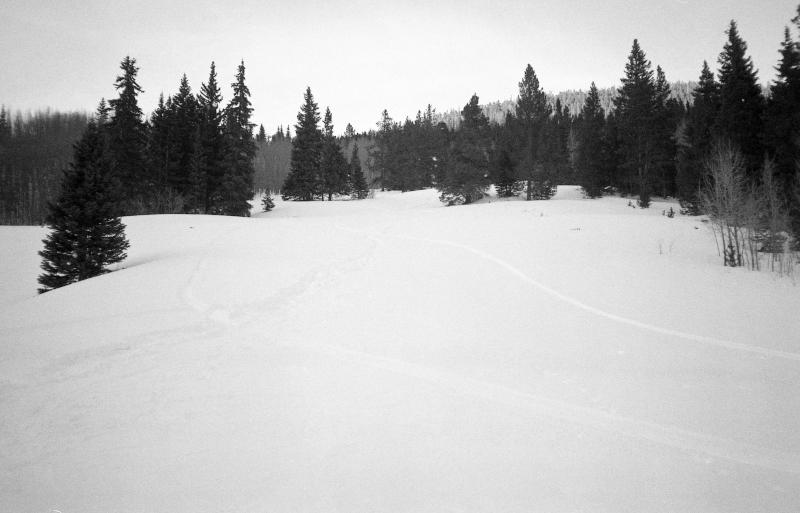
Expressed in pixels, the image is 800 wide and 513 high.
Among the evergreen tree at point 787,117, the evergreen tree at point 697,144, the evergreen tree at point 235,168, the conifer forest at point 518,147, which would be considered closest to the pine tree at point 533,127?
the conifer forest at point 518,147

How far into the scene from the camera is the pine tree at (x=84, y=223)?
1419 centimetres

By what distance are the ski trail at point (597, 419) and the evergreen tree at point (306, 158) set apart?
46.9 metres

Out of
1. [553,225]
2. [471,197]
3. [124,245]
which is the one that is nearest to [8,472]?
[124,245]

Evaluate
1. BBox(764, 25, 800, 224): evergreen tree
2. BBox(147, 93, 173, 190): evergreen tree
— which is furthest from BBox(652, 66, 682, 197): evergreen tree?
BBox(147, 93, 173, 190): evergreen tree

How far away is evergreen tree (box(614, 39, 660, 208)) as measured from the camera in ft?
124

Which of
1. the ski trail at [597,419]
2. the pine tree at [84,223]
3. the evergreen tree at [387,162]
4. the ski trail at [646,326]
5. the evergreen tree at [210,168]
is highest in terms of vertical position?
the evergreen tree at [387,162]

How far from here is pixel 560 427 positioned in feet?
14.5

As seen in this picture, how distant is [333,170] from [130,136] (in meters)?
25.0

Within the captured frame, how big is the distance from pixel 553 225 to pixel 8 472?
71.1 feet

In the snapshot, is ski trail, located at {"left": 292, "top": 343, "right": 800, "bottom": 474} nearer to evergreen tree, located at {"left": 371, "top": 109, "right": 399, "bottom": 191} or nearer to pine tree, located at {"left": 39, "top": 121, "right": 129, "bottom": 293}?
pine tree, located at {"left": 39, "top": 121, "right": 129, "bottom": 293}

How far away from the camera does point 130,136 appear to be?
37688mm

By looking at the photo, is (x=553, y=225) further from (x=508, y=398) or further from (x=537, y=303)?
(x=508, y=398)

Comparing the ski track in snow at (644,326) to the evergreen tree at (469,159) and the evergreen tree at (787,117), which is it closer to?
the evergreen tree at (787,117)

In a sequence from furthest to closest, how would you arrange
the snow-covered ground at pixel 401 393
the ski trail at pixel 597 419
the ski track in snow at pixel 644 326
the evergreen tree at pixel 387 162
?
the evergreen tree at pixel 387 162 → the ski track in snow at pixel 644 326 → the ski trail at pixel 597 419 → the snow-covered ground at pixel 401 393
